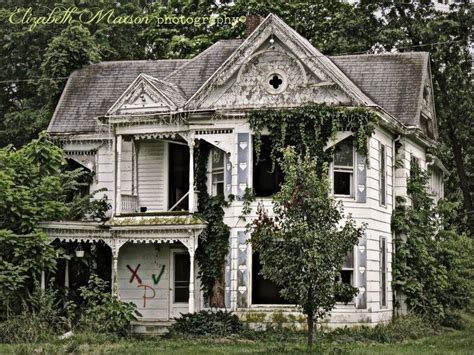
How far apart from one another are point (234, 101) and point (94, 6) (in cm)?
2160

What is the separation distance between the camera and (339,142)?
3300cm

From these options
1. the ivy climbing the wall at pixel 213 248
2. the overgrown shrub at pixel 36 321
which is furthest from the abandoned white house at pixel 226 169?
the overgrown shrub at pixel 36 321

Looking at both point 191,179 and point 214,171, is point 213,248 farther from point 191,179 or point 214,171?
point 214,171

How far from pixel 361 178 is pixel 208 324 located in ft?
22.2

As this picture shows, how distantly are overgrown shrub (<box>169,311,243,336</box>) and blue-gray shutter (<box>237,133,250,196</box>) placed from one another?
156 inches

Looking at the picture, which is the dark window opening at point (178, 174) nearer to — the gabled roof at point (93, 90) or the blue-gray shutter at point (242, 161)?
the blue-gray shutter at point (242, 161)

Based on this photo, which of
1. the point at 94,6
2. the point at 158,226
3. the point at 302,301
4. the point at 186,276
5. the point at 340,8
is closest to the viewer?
the point at 302,301

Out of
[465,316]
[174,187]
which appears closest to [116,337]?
[174,187]

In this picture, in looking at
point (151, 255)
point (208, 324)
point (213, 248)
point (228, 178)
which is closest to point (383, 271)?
point (213, 248)

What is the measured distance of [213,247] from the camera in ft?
108

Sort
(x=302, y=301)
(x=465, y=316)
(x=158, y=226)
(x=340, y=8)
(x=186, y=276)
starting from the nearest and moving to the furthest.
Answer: (x=302, y=301), (x=158, y=226), (x=186, y=276), (x=465, y=316), (x=340, y=8)

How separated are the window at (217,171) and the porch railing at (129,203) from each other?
A: 3.11 meters

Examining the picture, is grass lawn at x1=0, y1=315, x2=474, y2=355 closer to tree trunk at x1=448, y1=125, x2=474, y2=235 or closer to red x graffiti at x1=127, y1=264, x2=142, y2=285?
red x graffiti at x1=127, y1=264, x2=142, y2=285

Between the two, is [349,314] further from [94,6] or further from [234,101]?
[94,6]
